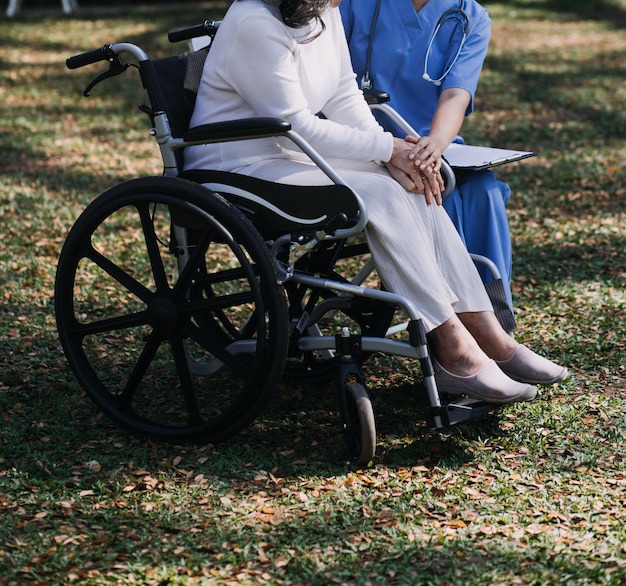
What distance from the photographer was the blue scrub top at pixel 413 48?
10.6 feet

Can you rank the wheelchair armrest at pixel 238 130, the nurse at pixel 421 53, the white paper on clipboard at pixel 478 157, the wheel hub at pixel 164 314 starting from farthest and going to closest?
1. the nurse at pixel 421 53
2. the white paper on clipboard at pixel 478 157
3. the wheel hub at pixel 164 314
4. the wheelchair armrest at pixel 238 130

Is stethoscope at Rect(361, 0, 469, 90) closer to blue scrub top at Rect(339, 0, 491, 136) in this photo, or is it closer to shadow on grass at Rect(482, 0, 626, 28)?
blue scrub top at Rect(339, 0, 491, 136)

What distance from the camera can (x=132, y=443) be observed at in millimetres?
2799

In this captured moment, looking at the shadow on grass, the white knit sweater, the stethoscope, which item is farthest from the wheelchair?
the shadow on grass

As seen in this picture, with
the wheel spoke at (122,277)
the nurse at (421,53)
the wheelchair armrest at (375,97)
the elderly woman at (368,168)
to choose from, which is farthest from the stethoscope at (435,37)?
the wheel spoke at (122,277)

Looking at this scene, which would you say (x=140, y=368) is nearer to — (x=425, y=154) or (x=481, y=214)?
(x=425, y=154)

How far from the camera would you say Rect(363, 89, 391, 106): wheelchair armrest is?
307 cm

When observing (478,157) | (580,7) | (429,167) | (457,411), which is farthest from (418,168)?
(580,7)

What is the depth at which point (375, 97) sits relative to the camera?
3.07 m

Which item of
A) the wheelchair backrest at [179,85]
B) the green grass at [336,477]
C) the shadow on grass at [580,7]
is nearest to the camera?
the green grass at [336,477]

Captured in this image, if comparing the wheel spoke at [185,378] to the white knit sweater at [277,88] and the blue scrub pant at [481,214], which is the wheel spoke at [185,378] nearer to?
the white knit sweater at [277,88]

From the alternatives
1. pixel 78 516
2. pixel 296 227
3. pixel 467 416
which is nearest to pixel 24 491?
pixel 78 516

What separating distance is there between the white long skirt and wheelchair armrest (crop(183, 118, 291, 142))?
17 centimetres

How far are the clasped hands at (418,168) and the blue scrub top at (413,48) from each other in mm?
458
